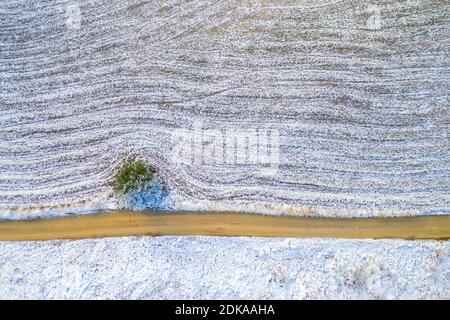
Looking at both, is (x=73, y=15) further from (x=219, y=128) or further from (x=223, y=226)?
(x=223, y=226)

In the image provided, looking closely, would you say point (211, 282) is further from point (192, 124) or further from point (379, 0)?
point (379, 0)

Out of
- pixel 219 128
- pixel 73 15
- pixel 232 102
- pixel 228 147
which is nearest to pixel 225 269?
pixel 228 147

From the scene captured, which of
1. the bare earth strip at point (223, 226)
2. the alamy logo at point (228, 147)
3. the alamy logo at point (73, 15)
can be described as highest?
the alamy logo at point (73, 15)

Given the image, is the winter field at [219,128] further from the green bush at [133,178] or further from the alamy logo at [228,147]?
the green bush at [133,178]

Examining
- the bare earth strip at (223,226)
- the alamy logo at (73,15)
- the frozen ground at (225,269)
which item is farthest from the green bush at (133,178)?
the alamy logo at (73,15)

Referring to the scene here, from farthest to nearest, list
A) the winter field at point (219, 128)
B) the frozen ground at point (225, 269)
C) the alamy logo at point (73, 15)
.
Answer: the alamy logo at point (73, 15) → the winter field at point (219, 128) → the frozen ground at point (225, 269)

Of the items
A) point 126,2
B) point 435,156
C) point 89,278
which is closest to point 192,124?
point 126,2

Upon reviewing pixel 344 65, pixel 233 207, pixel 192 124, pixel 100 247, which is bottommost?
pixel 100 247

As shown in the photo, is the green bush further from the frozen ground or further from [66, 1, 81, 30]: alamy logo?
[66, 1, 81, 30]: alamy logo
